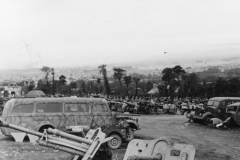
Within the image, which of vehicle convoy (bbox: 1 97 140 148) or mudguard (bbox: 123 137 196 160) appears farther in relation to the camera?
vehicle convoy (bbox: 1 97 140 148)

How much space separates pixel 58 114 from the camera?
14.3 meters

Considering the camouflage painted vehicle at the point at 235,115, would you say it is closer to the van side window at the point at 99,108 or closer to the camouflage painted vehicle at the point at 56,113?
the camouflage painted vehicle at the point at 56,113

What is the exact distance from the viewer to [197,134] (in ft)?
56.0

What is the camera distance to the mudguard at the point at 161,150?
5.90 m

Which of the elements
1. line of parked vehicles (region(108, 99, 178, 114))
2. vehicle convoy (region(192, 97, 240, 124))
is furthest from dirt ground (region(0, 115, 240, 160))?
line of parked vehicles (region(108, 99, 178, 114))

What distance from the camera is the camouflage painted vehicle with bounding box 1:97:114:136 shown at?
1407 centimetres

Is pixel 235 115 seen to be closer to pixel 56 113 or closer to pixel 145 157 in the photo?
pixel 56 113

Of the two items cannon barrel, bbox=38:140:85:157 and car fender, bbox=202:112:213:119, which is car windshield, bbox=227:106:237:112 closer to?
car fender, bbox=202:112:213:119

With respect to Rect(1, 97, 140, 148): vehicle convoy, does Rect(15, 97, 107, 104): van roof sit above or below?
above

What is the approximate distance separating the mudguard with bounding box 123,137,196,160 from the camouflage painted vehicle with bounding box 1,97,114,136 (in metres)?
7.48

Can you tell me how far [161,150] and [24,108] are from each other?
8979 mm

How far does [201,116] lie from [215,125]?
74.1 inches

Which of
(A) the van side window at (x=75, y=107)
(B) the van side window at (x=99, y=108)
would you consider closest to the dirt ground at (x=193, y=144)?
(A) the van side window at (x=75, y=107)

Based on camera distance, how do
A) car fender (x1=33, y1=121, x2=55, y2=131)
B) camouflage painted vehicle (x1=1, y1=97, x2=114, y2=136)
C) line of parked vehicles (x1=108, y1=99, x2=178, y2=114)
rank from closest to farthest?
car fender (x1=33, y1=121, x2=55, y2=131), camouflage painted vehicle (x1=1, y1=97, x2=114, y2=136), line of parked vehicles (x1=108, y1=99, x2=178, y2=114)
